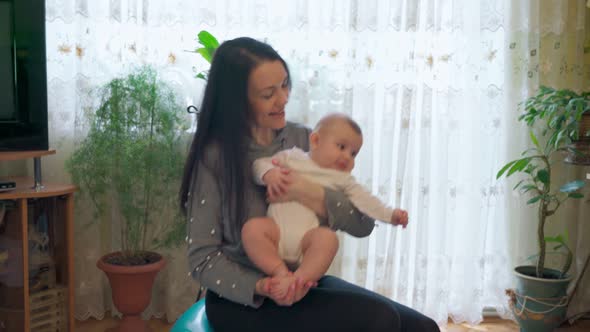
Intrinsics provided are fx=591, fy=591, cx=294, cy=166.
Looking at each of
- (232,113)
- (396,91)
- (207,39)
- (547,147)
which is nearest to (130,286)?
(207,39)

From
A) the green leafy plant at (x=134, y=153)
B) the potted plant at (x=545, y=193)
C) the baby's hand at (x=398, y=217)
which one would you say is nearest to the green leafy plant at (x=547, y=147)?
the potted plant at (x=545, y=193)

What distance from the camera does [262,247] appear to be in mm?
1176

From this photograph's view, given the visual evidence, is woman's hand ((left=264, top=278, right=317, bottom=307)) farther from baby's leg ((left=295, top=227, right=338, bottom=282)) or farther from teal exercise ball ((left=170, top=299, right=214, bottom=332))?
teal exercise ball ((left=170, top=299, right=214, bottom=332))

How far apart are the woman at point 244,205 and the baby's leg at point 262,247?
0.13ft

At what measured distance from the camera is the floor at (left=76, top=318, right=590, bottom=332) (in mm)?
2468

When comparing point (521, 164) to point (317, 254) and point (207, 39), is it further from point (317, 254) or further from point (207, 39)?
point (317, 254)

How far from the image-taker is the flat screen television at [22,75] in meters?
2.08

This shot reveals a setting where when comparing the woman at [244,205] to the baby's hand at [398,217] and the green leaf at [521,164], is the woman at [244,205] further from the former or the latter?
the green leaf at [521,164]

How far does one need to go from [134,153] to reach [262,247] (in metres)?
1.16

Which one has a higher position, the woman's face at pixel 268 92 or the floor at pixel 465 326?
the woman's face at pixel 268 92

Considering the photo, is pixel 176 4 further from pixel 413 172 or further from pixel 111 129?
pixel 413 172

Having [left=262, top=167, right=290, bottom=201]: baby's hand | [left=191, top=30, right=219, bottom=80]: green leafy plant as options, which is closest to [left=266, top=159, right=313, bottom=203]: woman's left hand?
[left=262, top=167, right=290, bottom=201]: baby's hand

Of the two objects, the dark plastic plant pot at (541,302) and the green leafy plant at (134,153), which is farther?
the dark plastic plant pot at (541,302)

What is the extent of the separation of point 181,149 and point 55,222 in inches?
21.3
